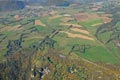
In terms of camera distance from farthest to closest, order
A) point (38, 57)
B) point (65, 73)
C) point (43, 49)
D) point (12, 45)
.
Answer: point (12, 45) < point (43, 49) < point (38, 57) < point (65, 73)

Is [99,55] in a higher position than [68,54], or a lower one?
higher

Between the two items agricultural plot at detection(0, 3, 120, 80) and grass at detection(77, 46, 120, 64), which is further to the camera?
grass at detection(77, 46, 120, 64)

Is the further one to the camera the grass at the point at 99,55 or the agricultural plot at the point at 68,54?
the grass at the point at 99,55

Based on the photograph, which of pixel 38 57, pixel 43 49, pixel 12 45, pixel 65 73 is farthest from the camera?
pixel 12 45

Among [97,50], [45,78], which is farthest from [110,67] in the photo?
[45,78]

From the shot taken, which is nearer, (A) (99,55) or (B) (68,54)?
(A) (99,55)

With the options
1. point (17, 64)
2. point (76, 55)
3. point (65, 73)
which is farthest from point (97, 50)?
point (17, 64)

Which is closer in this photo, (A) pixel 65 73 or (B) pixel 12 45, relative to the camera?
(A) pixel 65 73

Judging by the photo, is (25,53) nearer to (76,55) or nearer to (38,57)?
(38,57)

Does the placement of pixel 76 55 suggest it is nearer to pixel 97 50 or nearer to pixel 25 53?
pixel 97 50

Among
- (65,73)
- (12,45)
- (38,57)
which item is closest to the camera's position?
(65,73)
